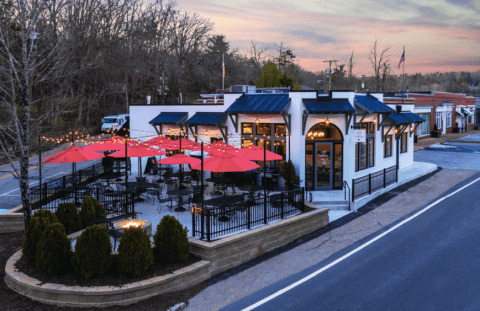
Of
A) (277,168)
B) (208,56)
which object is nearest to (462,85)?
(208,56)

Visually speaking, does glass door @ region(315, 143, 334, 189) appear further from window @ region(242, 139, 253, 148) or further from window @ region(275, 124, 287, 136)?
window @ region(242, 139, 253, 148)

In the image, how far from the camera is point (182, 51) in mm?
60719

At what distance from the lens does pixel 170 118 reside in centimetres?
2431

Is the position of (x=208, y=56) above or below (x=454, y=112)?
above

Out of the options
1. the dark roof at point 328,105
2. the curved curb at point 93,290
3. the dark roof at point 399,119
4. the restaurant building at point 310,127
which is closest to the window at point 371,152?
the restaurant building at point 310,127

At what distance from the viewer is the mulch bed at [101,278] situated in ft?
31.1

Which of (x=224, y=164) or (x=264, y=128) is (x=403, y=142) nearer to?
(x=264, y=128)

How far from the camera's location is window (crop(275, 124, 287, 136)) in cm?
2048

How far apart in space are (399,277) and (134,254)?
692 cm

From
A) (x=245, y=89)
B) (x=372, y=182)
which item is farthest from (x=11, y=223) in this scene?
(x=372, y=182)

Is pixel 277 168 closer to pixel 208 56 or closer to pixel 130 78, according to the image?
pixel 130 78

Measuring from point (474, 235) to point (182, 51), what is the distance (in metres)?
53.4

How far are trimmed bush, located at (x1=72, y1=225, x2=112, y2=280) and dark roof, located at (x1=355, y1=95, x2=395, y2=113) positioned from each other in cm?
1475

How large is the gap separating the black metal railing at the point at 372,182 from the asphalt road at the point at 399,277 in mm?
4196
